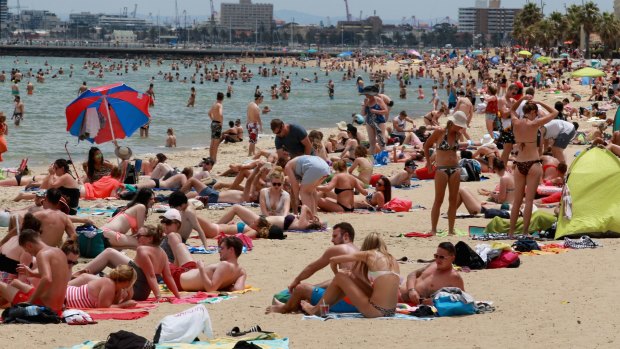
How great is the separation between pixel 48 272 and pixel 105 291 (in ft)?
1.75

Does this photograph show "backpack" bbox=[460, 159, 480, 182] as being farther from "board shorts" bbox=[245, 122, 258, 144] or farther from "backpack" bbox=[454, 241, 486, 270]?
"backpack" bbox=[454, 241, 486, 270]

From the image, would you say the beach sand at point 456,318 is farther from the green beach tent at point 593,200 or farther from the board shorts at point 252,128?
the board shorts at point 252,128

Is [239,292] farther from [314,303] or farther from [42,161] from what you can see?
[42,161]

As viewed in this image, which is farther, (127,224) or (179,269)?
(127,224)

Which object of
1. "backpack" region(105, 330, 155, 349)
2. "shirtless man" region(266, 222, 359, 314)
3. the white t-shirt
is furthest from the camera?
the white t-shirt

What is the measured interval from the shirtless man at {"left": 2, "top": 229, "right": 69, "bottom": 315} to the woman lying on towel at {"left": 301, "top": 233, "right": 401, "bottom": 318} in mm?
1705

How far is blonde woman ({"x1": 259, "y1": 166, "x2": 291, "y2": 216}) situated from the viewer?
11008mm

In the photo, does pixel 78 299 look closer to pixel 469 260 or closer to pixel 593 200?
pixel 469 260

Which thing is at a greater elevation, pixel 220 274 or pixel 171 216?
pixel 171 216

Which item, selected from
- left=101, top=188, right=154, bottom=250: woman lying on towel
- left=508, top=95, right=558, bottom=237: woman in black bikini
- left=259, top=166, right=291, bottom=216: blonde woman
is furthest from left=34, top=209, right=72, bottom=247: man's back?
left=508, top=95, right=558, bottom=237: woman in black bikini

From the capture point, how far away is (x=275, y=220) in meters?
10.8

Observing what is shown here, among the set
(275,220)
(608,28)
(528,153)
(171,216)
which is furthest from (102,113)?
(608,28)

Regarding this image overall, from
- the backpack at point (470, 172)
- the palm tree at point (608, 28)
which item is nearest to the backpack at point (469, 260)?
the backpack at point (470, 172)

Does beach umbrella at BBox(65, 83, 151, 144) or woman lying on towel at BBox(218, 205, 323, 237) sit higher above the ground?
beach umbrella at BBox(65, 83, 151, 144)
